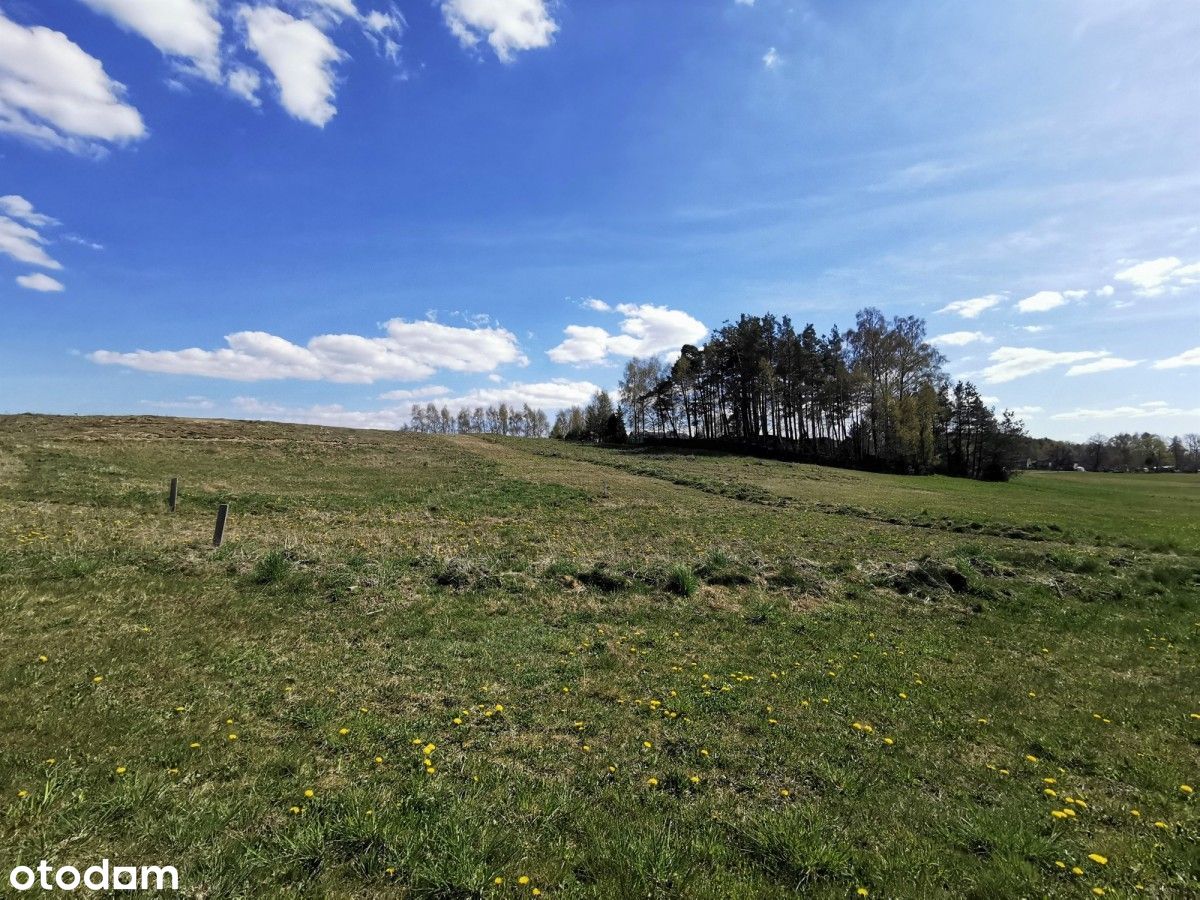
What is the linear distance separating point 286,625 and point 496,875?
746 cm

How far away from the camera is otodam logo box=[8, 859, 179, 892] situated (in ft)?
12.3

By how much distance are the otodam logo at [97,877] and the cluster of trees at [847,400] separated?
7162 cm

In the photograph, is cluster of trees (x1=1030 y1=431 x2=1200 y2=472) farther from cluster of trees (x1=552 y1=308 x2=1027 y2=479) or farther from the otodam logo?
the otodam logo

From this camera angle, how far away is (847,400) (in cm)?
7262

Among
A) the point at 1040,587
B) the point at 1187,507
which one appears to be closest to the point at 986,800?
the point at 1040,587

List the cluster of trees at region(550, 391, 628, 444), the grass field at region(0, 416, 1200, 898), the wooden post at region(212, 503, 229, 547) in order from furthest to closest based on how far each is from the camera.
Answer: the cluster of trees at region(550, 391, 628, 444) → the wooden post at region(212, 503, 229, 547) → the grass field at region(0, 416, 1200, 898)

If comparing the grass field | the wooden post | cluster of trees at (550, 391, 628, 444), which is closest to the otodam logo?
the grass field

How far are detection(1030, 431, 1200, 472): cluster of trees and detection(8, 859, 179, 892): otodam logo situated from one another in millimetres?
164785

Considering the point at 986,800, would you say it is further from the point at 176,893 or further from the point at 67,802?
the point at 67,802

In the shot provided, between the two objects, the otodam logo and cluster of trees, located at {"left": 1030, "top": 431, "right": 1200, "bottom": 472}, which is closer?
the otodam logo

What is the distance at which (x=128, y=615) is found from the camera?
9094 millimetres

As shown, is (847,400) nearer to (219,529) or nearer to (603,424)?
(603,424)

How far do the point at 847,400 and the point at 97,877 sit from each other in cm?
7889

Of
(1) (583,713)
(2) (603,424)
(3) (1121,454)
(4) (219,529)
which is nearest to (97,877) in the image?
(1) (583,713)
